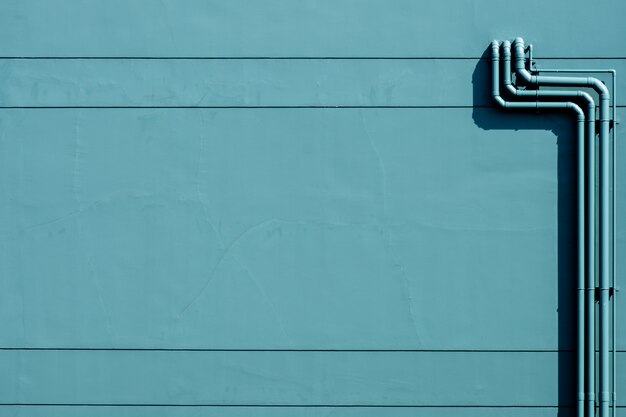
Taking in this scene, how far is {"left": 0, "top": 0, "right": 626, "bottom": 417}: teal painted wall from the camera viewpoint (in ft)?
13.4

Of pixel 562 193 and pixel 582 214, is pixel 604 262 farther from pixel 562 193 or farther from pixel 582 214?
pixel 562 193

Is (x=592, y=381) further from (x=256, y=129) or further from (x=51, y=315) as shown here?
(x=51, y=315)

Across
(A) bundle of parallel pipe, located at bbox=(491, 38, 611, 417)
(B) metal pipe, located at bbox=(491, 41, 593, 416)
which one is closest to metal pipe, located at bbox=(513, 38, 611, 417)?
(A) bundle of parallel pipe, located at bbox=(491, 38, 611, 417)

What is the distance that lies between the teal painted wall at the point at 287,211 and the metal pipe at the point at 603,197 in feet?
0.43

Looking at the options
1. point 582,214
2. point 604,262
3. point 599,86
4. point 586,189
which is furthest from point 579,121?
point 604,262

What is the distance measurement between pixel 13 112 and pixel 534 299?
129 inches

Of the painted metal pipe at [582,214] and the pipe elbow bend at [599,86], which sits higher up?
the pipe elbow bend at [599,86]

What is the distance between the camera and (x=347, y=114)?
4.16 metres

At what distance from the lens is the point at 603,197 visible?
406 centimetres

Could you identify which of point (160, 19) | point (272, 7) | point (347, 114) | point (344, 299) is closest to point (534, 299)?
point (344, 299)

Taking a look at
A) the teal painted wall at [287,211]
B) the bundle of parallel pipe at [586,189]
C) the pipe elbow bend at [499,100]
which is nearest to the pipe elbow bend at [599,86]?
the bundle of parallel pipe at [586,189]

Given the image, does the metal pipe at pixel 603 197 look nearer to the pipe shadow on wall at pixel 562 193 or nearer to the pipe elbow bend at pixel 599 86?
the pipe elbow bend at pixel 599 86

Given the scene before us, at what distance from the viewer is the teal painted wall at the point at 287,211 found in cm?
409

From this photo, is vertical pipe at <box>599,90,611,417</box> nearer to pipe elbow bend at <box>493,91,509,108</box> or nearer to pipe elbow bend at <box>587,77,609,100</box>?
pipe elbow bend at <box>587,77,609,100</box>
